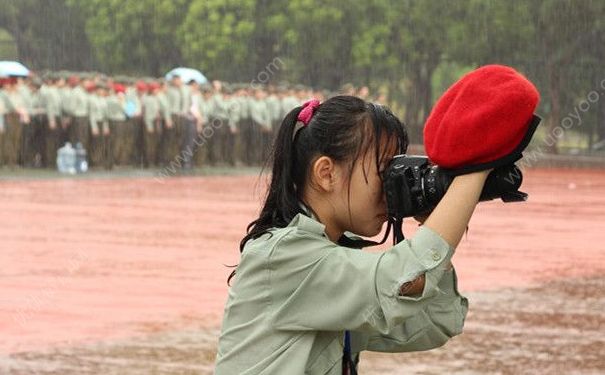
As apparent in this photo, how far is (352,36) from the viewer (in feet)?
169

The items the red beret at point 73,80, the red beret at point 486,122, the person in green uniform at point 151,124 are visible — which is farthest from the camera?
the person in green uniform at point 151,124

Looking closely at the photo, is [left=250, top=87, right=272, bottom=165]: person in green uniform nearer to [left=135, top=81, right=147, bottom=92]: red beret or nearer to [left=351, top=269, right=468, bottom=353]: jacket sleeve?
[left=135, top=81, right=147, bottom=92]: red beret

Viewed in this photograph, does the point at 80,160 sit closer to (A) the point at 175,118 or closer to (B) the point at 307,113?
(A) the point at 175,118

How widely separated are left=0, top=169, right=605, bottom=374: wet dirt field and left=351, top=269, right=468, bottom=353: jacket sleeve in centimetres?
123

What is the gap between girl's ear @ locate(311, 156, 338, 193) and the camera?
8.88ft

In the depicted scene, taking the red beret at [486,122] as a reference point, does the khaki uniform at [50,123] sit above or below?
below

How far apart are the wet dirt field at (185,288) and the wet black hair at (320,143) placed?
4.20ft

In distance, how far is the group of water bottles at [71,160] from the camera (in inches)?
1074

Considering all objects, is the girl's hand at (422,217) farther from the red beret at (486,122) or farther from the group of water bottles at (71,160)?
the group of water bottles at (71,160)

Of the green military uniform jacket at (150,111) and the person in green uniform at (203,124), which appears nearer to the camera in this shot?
the green military uniform jacket at (150,111)

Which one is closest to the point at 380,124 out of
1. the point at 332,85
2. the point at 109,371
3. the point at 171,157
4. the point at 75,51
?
the point at 109,371

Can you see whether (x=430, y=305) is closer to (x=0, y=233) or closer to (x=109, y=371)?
(x=109, y=371)

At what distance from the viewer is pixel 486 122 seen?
7.91ft

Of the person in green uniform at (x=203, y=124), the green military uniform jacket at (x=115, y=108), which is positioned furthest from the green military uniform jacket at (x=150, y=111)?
the person in green uniform at (x=203, y=124)
